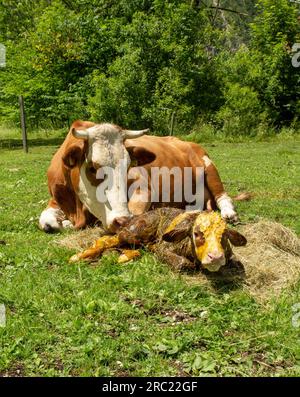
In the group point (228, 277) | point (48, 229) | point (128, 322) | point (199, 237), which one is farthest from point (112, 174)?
point (128, 322)

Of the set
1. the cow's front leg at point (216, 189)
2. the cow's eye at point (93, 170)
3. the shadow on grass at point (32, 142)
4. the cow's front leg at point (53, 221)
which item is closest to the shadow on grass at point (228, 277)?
the cow's eye at point (93, 170)

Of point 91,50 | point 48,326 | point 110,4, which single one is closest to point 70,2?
point 110,4

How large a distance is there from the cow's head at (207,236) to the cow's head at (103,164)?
79cm

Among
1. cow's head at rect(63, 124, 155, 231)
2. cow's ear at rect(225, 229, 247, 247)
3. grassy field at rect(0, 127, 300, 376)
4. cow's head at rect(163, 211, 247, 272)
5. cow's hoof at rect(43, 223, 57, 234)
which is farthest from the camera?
cow's hoof at rect(43, 223, 57, 234)

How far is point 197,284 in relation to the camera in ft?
16.0

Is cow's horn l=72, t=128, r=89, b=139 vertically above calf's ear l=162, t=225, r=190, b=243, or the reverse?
cow's horn l=72, t=128, r=89, b=139

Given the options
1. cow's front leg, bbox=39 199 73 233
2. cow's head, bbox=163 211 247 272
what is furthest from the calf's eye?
cow's front leg, bbox=39 199 73 233

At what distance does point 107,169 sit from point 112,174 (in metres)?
0.08

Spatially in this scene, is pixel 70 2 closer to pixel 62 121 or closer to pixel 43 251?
pixel 62 121

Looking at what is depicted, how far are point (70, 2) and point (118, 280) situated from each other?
27518mm

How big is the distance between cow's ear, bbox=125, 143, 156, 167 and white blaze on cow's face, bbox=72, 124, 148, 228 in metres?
0.29

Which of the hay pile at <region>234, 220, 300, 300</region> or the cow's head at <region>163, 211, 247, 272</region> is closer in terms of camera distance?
the cow's head at <region>163, 211, 247, 272</region>

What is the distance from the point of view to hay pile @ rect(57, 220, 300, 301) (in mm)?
4902

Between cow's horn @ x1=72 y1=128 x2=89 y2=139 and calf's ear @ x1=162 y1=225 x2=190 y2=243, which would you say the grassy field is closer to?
calf's ear @ x1=162 y1=225 x2=190 y2=243
